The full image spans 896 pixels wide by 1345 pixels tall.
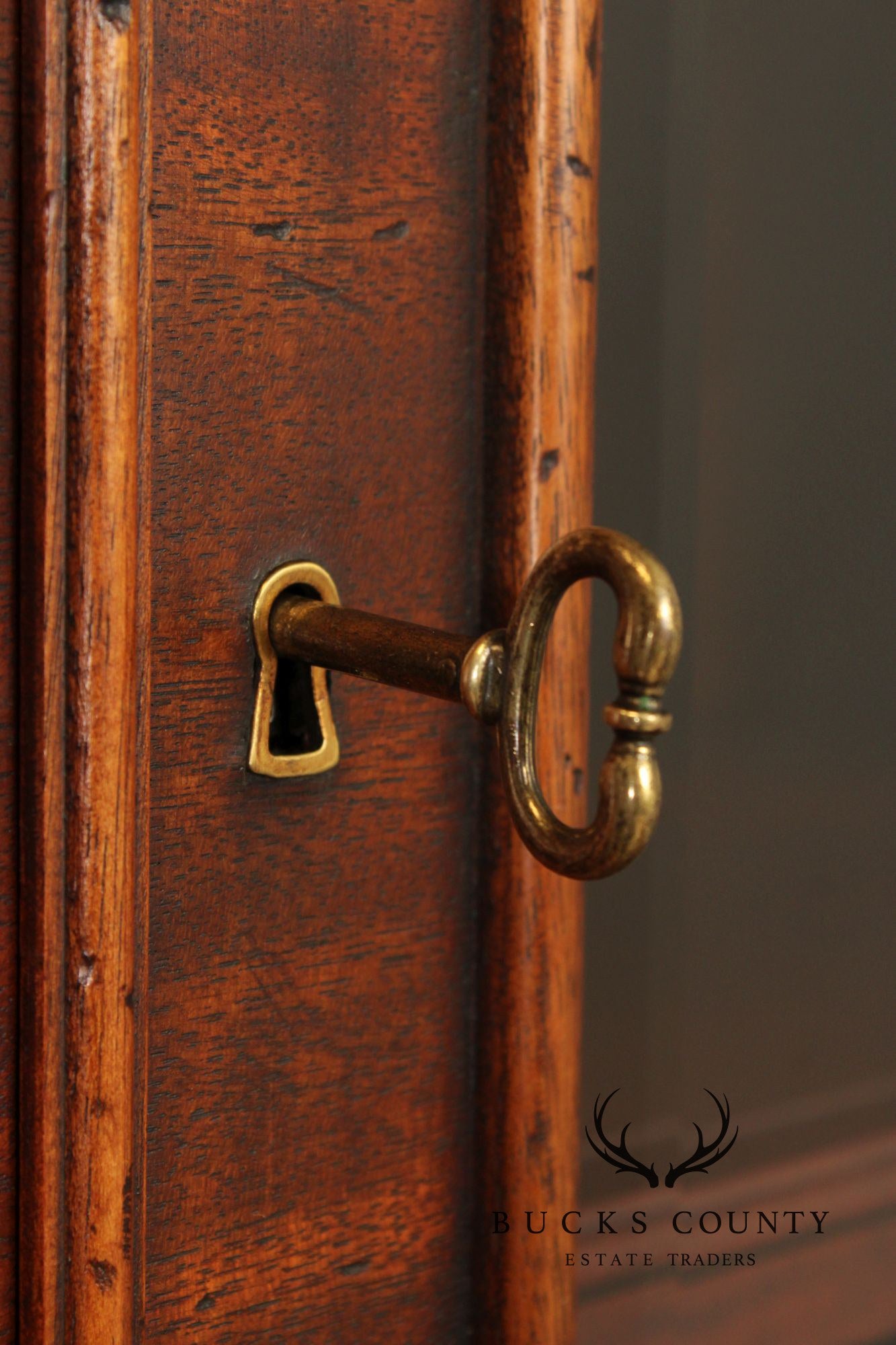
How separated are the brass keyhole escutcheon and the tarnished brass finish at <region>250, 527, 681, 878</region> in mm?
Answer: 17

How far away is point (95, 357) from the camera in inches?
13.5

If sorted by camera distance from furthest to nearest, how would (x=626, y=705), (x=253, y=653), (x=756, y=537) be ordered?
(x=756, y=537), (x=253, y=653), (x=626, y=705)

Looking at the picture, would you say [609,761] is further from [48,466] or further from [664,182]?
[664,182]

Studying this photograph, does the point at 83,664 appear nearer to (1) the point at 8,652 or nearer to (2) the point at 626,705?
(1) the point at 8,652

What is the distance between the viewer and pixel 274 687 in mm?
397

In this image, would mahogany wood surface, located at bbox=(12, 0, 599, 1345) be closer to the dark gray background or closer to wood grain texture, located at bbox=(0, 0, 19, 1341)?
wood grain texture, located at bbox=(0, 0, 19, 1341)

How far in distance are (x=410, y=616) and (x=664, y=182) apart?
0.82 ft

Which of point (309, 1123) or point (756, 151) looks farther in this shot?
point (756, 151)

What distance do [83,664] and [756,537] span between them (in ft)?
1.13

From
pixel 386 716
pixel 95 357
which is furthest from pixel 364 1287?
pixel 95 357

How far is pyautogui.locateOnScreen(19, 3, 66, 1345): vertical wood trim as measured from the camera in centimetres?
34

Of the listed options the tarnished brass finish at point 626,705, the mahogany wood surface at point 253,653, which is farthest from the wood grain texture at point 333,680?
the tarnished brass finish at point 626,705

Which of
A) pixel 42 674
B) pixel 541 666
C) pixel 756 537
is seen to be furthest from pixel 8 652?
pixel 756 537

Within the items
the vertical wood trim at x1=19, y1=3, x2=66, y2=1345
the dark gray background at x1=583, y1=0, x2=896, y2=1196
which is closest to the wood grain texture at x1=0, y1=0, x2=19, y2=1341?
the vertical wood trim at x1=19, y1=3, x2=66, y2=1345
